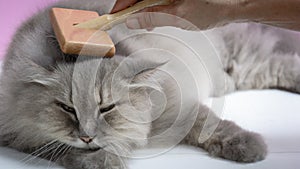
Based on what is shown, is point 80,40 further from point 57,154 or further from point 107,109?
point 57,154

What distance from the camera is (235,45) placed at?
2066 mm

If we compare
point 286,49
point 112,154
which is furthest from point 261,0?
point 286,49

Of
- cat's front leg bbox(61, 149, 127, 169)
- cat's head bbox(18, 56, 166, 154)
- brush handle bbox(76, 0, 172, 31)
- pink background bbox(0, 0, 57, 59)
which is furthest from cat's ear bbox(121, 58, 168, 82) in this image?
pink background bbox(0, 0, 57, 59)

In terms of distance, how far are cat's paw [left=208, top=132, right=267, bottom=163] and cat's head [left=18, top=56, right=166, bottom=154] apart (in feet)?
0.74

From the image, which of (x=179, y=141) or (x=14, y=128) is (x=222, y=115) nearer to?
(x=179, y=141)

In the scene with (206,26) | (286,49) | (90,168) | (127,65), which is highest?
(206,26)

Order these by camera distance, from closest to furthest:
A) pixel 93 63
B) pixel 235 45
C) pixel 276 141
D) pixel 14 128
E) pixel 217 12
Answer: pixel 217 12 < pixel 93 63 < pixel 14 128 < pixel 276 141 < pixel 235 45

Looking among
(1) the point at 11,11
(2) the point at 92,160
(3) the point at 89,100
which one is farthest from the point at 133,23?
(1) the point at 11,11

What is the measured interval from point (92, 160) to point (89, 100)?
174mm

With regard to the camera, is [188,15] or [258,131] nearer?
[188,15]

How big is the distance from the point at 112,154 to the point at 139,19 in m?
0.38

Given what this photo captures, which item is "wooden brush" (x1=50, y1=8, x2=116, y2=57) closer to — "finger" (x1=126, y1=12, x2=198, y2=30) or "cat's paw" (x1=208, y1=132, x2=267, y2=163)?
"finger" (x1=126, y1=12, x2=198, y2=30)

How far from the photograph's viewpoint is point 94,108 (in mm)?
1395

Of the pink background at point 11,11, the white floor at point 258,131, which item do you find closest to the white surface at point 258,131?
the white floor at point 258,131
